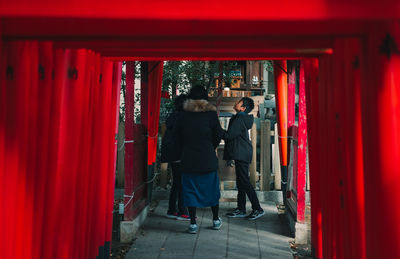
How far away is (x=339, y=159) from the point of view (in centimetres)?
274

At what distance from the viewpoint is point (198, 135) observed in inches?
217

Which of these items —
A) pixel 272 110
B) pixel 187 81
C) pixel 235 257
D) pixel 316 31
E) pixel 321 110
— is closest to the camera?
pixel 316 31

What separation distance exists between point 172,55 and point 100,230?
1785 mm

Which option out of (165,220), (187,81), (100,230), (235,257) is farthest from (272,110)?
(100,230)

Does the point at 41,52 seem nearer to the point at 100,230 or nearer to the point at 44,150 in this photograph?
the point at 44,150

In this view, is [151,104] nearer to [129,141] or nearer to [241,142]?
[129,141]

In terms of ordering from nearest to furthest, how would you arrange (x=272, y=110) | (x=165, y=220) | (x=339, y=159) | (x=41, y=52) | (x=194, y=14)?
(x=194, y=14) → (x=41, y=52) → (x=339, y=159) → (x=165, y=220) → (x=272, y=110)

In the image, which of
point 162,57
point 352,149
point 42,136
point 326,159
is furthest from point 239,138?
point 42,136

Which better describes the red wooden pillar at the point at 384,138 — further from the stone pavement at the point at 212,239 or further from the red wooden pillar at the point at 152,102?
the red wooden pillar at the point at 152,102

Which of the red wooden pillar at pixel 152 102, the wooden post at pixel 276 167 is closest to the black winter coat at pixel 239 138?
the red wooden pillar at pixel 152 102

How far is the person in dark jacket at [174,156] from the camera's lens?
6113mm

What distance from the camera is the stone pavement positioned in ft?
16.4

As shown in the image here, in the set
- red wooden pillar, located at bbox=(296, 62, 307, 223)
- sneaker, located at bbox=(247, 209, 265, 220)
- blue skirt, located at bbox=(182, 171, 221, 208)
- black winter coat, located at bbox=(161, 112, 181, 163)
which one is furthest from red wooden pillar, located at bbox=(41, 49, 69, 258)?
sneaker, located at bbox=(247, 209, 265, 220)

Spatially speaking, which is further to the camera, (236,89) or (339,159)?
(236,89)
